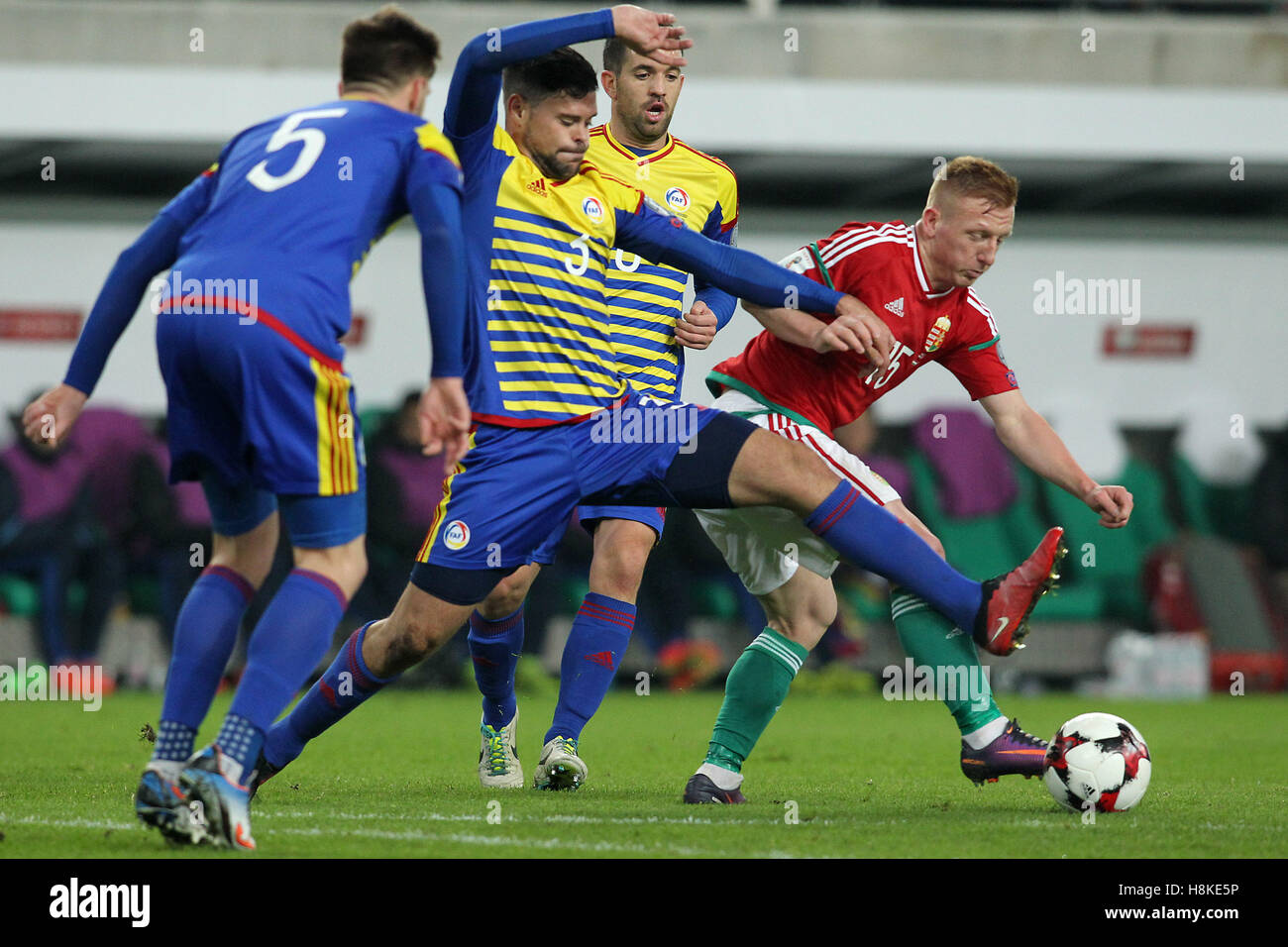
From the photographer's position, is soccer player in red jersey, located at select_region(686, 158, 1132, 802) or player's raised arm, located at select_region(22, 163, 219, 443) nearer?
player's raised arm, located at select_region(22, 163, 219, 443)

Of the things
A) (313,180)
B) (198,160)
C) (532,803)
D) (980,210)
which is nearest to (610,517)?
(532,803)

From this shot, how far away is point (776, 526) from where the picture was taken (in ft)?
15.4

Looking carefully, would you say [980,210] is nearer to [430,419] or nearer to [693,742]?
[430,419]

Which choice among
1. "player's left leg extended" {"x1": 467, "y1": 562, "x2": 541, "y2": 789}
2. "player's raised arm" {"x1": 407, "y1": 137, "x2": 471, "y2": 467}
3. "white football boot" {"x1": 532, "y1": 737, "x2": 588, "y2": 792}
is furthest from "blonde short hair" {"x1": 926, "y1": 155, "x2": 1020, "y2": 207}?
"white football boot" {"x1": 532, "y1": 737, "x2": 588, "y2": 792}

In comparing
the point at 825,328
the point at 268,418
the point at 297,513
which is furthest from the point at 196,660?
the point at 825,328

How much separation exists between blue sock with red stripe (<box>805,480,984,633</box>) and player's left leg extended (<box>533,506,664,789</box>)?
1.24 meters

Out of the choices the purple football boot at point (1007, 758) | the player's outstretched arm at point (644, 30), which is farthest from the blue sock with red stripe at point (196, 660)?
the purple football boot at point (1007, 758)

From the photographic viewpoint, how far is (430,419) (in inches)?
143

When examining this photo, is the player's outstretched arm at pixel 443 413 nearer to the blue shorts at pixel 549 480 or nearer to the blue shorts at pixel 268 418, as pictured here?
the blue shorts at pixel 268 418

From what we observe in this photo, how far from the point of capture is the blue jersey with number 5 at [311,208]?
3.65 meters

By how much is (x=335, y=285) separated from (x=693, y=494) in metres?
1.10

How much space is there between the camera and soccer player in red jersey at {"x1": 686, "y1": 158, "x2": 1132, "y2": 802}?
4695 millimetres

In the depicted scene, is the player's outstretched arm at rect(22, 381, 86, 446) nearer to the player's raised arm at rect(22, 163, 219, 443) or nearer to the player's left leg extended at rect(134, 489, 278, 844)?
the player's raised arm at rect(22, 163, 219, 443)

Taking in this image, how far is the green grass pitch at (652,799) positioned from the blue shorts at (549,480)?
0.74 meters
